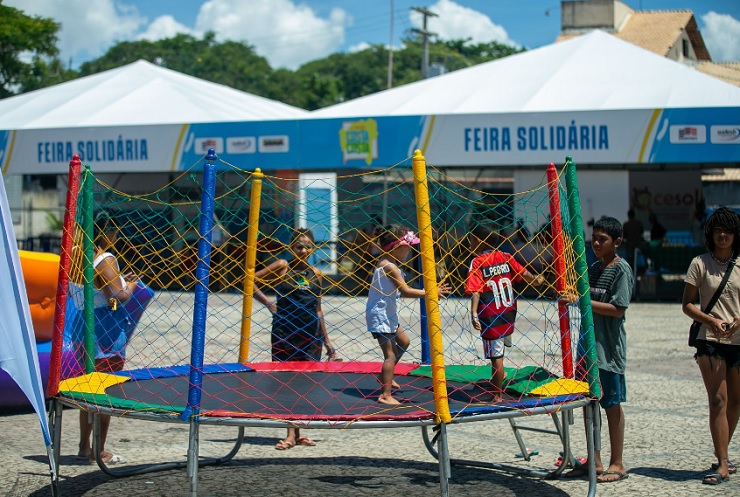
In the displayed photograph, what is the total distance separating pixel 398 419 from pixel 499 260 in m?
2.04

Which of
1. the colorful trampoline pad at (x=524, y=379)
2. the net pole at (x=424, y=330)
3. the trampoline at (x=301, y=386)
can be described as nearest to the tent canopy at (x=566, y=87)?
the net pole at (x=424, y=330)

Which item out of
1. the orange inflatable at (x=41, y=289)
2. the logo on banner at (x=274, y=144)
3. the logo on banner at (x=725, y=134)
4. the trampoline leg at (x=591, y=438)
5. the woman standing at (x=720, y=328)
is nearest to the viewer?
the trampoline leg at (x=591, y=438)

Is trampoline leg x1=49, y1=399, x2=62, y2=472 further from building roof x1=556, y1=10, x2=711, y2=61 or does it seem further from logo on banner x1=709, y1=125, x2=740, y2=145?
building roof x1=556, y1=10, x2=711, y2=61

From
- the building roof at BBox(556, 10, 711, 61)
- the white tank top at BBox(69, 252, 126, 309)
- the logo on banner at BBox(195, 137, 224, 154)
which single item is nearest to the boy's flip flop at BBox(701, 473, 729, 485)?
the white tank top at BBox(69, 252, 126, 309)

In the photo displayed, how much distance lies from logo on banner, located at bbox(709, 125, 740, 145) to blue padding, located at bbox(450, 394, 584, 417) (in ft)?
44.6

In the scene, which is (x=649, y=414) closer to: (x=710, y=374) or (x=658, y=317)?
(x=710, y=374)

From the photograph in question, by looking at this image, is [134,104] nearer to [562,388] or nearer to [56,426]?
[56,426]

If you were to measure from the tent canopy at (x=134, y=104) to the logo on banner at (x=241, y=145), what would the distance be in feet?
2.36

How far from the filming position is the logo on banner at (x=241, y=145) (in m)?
20.8

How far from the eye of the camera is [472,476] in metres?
6.42

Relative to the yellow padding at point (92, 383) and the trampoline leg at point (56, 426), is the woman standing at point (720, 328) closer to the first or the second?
the yellow padding at point (92, 383)

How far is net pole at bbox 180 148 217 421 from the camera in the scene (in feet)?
16.6

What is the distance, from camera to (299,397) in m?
6.19

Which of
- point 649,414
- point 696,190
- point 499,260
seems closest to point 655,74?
point 696,190
